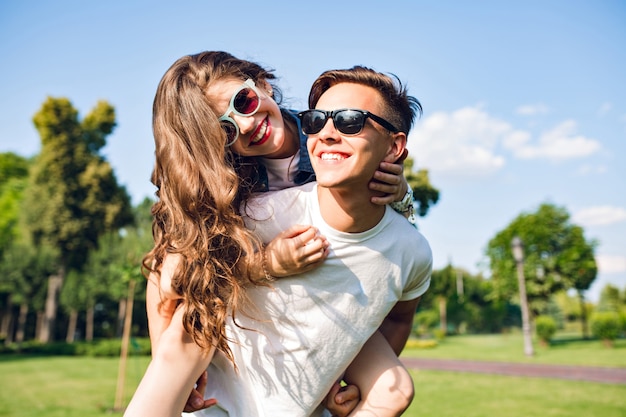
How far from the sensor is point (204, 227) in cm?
167

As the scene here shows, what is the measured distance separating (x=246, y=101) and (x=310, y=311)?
76 cm

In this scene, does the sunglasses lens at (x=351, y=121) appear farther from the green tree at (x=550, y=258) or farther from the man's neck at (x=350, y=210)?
the green tree at (x=550, y=258)

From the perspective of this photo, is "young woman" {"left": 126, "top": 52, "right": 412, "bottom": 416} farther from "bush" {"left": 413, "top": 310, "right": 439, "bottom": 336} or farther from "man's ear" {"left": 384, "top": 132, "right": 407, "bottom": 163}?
"bush" {"left": 413, "top": 310, "right": 439, "bottom": 336}

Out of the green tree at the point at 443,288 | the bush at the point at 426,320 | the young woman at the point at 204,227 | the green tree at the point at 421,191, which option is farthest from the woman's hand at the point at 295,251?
the bush at the point at 426,320

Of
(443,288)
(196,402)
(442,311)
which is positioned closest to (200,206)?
(196,402)

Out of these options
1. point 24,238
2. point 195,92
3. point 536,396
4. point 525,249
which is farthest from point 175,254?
point 24,238

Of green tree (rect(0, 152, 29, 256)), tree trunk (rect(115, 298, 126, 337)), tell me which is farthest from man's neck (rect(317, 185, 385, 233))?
green tree (rect(0, 152, 29, 256))

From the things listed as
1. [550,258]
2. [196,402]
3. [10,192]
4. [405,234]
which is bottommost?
[196,402]

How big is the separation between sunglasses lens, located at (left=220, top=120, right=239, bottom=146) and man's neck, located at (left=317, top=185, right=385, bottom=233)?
37 centimetres

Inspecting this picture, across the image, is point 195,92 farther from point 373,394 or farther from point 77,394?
point 77,394

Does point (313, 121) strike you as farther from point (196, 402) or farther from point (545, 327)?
point (545, 327)

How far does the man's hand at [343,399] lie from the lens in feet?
5.83

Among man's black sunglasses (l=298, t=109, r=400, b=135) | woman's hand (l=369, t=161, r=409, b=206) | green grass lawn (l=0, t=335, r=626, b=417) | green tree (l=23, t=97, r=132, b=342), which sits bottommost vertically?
green grass lawn (l=0, t=335, r=626, b=417)

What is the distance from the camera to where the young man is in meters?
1.65
